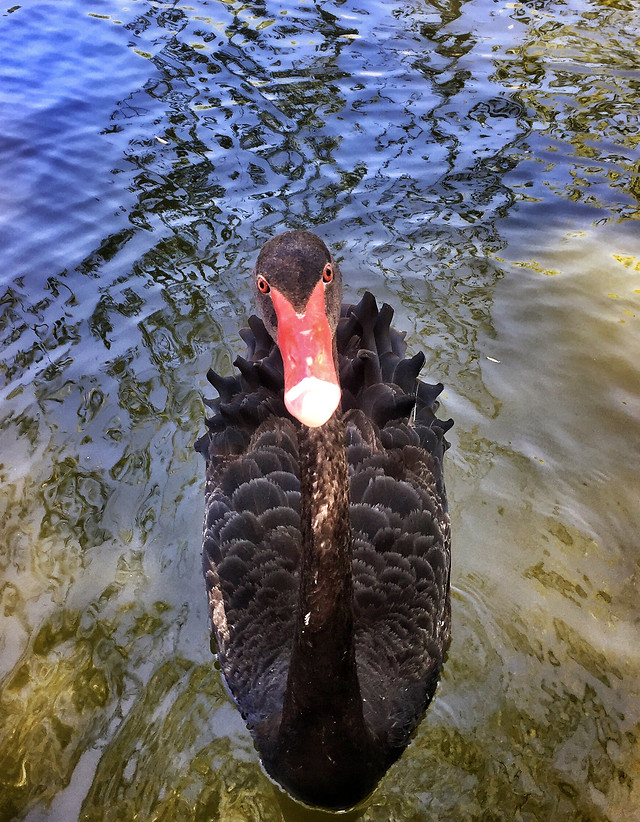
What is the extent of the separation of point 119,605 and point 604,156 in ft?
18.6

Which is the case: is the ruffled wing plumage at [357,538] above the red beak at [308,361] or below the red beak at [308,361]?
below

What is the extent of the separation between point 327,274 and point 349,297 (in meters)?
3.17

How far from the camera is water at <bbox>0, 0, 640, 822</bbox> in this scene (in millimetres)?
2980

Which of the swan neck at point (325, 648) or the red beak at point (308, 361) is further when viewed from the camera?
the swan neck at point (325, 648)

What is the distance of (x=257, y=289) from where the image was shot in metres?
2.19

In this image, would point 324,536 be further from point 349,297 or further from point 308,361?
point 349,297

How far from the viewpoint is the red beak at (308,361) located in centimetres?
175

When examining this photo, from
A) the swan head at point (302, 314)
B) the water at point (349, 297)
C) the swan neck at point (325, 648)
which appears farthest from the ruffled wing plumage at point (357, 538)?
the swan head at point (302, 314)

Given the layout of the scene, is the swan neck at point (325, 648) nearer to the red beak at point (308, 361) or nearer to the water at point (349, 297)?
the red beak at point (308, 361)

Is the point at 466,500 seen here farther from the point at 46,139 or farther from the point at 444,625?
the point at 46,139

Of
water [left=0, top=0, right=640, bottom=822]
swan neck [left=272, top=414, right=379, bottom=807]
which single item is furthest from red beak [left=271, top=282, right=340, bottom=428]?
water [left=0, top=0, right=640, bottom=822]

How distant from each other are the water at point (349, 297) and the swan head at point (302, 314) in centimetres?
186

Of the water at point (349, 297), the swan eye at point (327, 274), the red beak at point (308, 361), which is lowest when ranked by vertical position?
the water at point (349, 297)

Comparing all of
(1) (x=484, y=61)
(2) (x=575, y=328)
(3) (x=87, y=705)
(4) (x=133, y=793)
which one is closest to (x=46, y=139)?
(1) (x=484, y=61)
